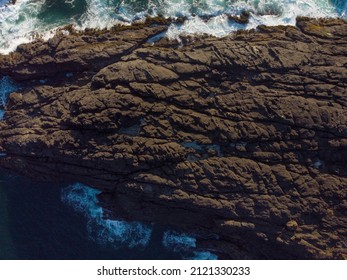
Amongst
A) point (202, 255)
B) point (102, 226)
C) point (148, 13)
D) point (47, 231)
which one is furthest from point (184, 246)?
point (148, 13)

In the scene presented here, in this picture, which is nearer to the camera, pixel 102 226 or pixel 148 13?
pixel 102 226

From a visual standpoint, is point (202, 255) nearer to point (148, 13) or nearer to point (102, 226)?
point (102, 226)

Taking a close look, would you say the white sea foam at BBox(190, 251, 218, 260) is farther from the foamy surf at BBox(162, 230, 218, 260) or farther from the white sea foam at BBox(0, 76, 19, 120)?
the white sea foam at BBox(0, 76, 19, 120)

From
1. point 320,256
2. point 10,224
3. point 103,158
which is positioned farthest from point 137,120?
point 320,256

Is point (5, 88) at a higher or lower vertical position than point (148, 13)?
lower

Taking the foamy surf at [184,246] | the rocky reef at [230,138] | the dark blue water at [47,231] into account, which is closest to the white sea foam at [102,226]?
the dark blue water at [47,231]

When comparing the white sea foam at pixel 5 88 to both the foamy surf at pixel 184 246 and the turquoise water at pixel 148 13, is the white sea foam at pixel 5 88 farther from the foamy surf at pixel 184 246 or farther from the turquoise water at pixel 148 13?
the foamy surf at pixel 184 246

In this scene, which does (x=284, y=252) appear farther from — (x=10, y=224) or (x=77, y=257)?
(x=10, y=224)
